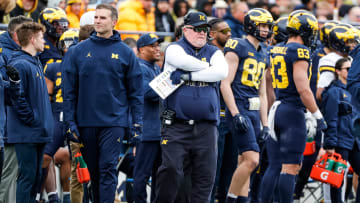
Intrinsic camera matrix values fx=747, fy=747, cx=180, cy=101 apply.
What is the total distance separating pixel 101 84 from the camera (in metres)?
8.24

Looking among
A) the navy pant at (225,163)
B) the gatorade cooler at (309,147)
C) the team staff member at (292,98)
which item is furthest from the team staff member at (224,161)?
the gatorade cooler at (309,147)

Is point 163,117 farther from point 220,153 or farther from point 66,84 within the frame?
point 220,153

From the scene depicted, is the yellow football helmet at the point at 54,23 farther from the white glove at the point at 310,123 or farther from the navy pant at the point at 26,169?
the white glove at the point at 310,123

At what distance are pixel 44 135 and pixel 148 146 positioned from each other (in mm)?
1534

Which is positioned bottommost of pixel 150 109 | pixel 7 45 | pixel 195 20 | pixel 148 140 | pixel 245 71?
pixel 148 140

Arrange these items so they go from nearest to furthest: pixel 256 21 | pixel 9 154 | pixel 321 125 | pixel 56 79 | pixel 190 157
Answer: pixel 190 157
pixel 9 154
pixel 321 125
pixel 256 21
pixel 56 79

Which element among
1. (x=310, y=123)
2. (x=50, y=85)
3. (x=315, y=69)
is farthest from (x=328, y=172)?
(x=50, y=85)

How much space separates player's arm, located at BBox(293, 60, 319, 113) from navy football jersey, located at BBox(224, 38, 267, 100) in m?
0.48

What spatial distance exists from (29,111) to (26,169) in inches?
25.6

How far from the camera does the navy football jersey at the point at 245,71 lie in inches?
369

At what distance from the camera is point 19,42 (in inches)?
340

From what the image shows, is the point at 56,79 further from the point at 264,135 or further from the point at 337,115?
the point at 337,115

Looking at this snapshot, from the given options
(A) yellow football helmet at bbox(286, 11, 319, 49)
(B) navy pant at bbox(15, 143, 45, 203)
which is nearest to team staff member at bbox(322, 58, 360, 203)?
(A) yellow football helmet at bbox(286, 11, 319, 49)

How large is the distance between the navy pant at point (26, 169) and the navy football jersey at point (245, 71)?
2640 mm
